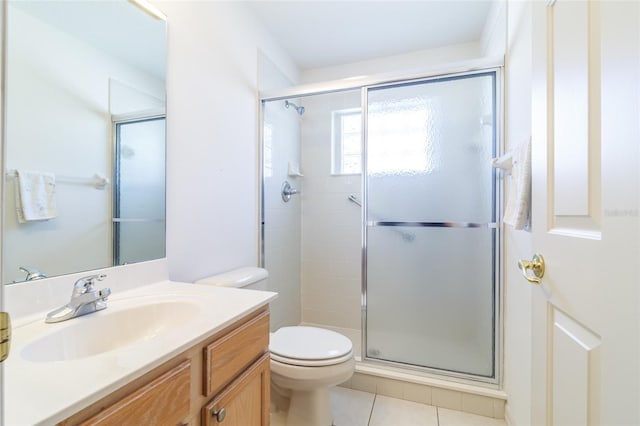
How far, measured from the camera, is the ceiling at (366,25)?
1.87m

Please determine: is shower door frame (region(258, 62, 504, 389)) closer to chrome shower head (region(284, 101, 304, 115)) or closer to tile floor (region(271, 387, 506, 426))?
tile floor (region(271, 387, 506, 426))

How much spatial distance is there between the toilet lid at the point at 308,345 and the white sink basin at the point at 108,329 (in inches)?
24.1

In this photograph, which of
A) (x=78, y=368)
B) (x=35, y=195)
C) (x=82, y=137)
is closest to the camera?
(x=78, y=368)

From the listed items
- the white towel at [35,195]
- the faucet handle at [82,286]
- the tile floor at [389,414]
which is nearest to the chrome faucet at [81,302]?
the faucet handle at [82,286]

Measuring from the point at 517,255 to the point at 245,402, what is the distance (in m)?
1.37

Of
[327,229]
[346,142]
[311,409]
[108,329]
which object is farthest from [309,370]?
[346,142]

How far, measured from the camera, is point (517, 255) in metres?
1.41

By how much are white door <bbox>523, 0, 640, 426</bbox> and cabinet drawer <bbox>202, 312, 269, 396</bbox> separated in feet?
2.65

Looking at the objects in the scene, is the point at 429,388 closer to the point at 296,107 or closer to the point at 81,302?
the point at 81,302

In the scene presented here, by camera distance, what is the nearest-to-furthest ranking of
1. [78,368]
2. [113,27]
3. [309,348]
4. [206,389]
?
1. [78,368]
2. [206,389]
3. [113,27]
4. [309,348]

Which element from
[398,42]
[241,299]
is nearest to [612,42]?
[241,299]

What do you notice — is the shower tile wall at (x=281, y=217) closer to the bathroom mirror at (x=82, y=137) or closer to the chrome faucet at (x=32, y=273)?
the bathroom mirror at (x=82, y=137)

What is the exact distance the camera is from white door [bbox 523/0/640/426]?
1.46 feet

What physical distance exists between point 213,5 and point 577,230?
188 centimetres
